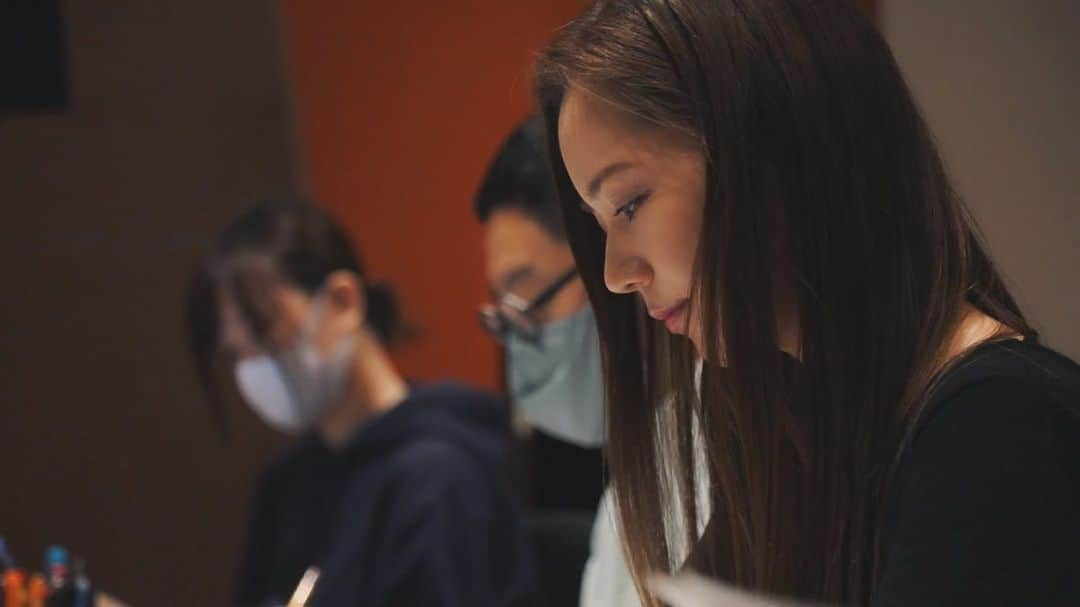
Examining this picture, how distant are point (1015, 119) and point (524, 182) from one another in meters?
0.68

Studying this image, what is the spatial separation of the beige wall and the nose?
0.28m

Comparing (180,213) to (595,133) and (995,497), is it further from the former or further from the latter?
(995,497)

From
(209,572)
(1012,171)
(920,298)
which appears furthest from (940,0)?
(209,572)

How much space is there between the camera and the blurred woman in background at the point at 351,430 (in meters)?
1.90

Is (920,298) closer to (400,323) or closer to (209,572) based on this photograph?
(400,323)

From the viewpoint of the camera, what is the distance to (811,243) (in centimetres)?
82

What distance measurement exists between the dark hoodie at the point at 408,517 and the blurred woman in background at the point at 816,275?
1.02 meters

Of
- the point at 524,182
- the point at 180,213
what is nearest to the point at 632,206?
the point at 524,182

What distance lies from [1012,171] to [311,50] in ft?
5.08

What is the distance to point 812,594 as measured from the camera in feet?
2.93

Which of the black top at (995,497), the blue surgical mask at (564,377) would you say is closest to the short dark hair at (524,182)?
the blue surgical mask at (564,377)

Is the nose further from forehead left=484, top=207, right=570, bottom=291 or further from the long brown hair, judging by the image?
forehead left=484, top=207, right=570, bottom=291

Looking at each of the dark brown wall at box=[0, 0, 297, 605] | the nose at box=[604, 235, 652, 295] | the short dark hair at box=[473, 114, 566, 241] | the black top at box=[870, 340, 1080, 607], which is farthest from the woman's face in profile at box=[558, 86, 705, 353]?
the dark brown wall at box=[0, 0, 297, 605]

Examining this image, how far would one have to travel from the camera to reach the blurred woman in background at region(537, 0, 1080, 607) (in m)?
0.76
